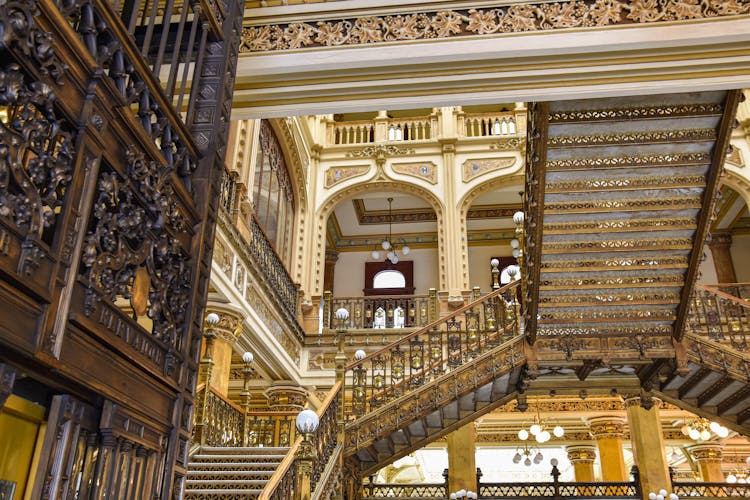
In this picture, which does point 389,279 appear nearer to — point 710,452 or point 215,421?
point 710,452

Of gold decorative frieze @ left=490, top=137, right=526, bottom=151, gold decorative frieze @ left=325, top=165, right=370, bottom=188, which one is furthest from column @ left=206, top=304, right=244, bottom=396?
gold decorative frieze @ left=490, top=137, right=526, bottom=151

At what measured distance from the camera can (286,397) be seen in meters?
12.2

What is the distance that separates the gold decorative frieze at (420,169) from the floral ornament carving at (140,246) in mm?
12840

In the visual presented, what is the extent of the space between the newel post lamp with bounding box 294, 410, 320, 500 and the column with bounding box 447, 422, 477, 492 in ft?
18.8

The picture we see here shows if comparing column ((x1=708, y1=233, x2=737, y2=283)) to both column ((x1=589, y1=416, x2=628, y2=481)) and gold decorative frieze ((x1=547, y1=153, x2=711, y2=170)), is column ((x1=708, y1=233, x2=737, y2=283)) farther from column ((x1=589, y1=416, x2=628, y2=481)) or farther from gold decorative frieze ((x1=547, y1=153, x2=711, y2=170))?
gold decorative frieze ((x1=547, y1=153, x2=711, y2=170))

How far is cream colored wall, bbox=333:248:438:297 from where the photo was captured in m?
18.9

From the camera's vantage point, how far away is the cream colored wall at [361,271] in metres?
18.9

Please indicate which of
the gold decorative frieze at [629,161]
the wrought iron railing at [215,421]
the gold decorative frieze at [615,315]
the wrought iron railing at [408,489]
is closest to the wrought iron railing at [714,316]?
the gold decorative frieze at [615,315]

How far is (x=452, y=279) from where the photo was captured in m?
14.4

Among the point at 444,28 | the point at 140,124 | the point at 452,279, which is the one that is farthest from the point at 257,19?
the point at 452,279

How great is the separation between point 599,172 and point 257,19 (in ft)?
12.5

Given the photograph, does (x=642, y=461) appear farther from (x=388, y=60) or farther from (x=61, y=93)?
(x=61, y=93)

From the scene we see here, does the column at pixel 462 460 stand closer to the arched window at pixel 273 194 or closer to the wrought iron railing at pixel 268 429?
the wrought iron railing at pixel 268 429

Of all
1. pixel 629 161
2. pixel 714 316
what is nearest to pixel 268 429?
pixel 629 161
